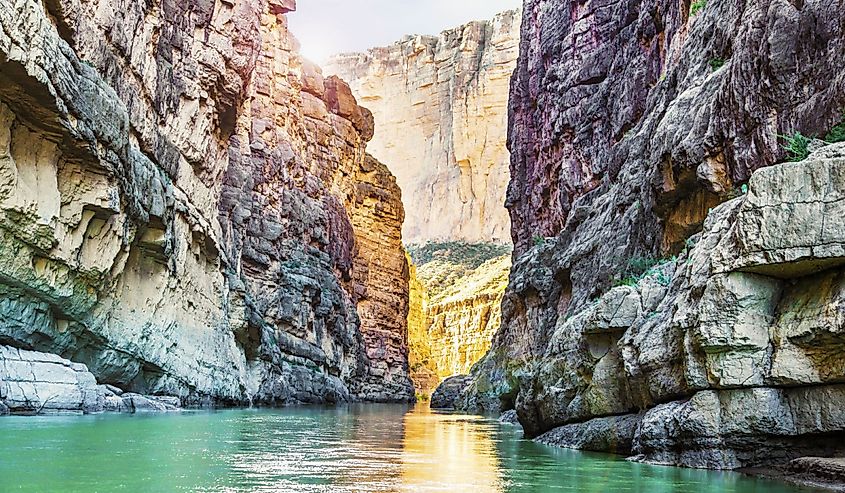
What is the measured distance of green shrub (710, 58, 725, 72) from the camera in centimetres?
1691

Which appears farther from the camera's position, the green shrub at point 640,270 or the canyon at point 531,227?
the green shrub at point 640,270

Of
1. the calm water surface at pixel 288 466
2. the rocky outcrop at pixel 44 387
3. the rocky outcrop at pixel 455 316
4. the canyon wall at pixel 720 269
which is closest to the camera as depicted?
the calm water surface at pixel 288 466

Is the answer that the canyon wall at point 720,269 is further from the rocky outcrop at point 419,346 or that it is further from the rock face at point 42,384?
the rocky outcrop at point 419,346

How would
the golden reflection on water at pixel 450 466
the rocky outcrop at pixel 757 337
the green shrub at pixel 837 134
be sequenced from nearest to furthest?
the golden reflection on water at pixel 450 466 → the rocky outcrop at pixel 757 337 → the green shrub at pixel 837 134

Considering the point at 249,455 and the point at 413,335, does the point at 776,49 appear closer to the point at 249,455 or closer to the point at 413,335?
the point at 249,455

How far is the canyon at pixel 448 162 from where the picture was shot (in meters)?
96.0

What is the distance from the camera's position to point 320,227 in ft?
179

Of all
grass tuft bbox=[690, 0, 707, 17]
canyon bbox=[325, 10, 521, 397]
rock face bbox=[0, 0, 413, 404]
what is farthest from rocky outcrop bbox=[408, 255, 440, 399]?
grass tuft bbox=[690, 0, 707, 17]

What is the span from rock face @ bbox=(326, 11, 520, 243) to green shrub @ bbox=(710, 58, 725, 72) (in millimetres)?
102762

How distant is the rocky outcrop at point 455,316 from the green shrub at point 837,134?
75.4 m

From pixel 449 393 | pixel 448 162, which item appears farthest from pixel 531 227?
pixel 448 162

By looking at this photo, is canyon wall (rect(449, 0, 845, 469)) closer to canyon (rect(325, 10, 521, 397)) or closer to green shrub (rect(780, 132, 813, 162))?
green shrub (rect(780, 132, 813, 162))

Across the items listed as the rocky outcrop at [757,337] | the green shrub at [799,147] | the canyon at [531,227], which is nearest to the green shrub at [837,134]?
the green shrub at [799,147]

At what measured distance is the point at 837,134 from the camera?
422 inches
